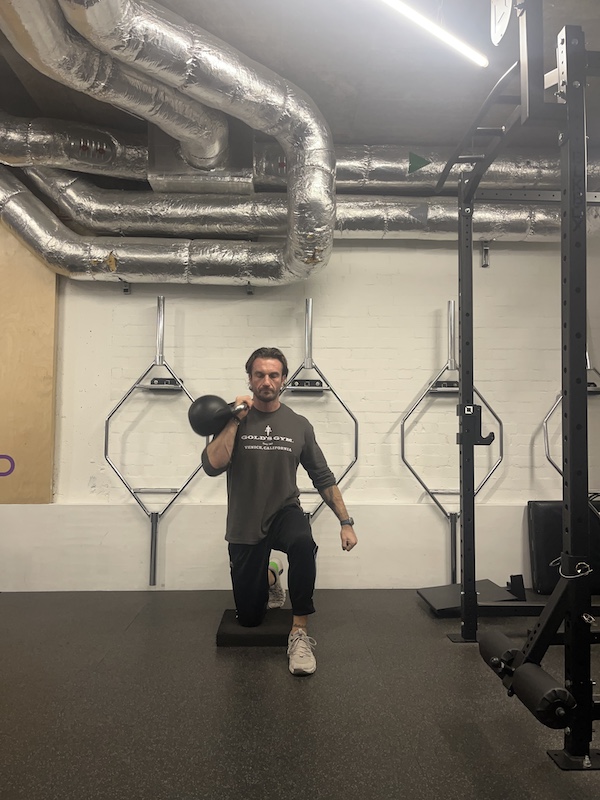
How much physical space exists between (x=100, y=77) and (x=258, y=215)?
4.12 ft

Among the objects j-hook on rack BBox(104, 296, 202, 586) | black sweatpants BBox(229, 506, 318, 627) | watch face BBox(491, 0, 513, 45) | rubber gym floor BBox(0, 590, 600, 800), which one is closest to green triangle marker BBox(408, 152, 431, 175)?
watch face BBox(491, 0, 513, 45)

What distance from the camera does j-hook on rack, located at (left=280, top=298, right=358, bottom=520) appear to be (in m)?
3.56

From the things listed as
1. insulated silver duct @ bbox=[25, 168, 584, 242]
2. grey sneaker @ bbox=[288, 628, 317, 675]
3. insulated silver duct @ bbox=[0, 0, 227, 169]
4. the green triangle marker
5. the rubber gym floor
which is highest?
the green triangle marker

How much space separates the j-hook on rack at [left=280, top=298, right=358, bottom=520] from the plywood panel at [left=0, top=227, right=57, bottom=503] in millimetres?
1749

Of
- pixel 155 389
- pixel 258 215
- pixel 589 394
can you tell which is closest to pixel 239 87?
pixel 258 215

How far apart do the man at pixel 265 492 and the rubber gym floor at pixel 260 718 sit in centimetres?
32

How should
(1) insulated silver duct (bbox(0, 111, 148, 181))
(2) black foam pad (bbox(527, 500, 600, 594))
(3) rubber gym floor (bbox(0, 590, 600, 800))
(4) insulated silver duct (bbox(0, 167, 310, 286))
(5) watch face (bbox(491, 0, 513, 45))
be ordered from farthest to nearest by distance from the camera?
(2) black foam pad (bbox(527, 500, 600, 594))
(4) insulated silver duct (bbox(0, 167, 310, 286))
(1) insulated silver duct (bbox(0, 111, 148, 181))
(5) watch face (bbox(491, 0, 513, 45))
(3) rubber gym floor (bbox(0, 590, 600, 800))

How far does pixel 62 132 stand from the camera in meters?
3.15

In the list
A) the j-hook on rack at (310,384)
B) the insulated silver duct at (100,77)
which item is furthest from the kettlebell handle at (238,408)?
the insulated silver duct at (100,77)

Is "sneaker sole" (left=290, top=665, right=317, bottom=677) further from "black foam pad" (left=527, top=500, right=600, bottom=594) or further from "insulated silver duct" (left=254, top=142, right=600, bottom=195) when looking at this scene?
"insulated silver duct" (left=254, top=142, right=600, bottom=195)

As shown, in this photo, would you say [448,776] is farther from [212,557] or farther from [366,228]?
[366,228]

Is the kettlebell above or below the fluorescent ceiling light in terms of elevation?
below

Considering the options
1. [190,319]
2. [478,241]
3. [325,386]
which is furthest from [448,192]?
[190,319]

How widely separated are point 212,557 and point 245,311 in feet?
5.96
